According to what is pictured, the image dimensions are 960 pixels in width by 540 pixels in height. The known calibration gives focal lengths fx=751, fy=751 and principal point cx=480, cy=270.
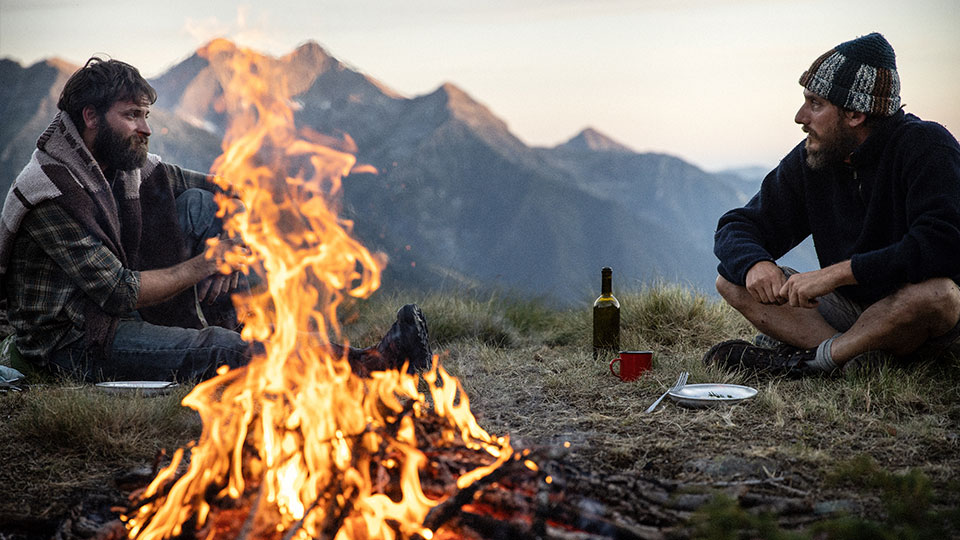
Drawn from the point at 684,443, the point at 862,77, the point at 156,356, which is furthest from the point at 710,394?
the point at 156,356

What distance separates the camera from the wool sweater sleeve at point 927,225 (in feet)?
11.0

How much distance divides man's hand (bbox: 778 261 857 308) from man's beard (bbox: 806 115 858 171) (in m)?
0.62

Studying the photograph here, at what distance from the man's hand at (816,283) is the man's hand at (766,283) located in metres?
0.11

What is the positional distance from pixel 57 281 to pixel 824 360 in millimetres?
3960

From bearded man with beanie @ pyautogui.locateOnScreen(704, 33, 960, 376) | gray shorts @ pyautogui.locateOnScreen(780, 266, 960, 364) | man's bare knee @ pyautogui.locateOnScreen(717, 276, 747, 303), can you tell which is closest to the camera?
bearded man with beanie @ pyautogui.locateOnScreen(704, 33, 960, 376)

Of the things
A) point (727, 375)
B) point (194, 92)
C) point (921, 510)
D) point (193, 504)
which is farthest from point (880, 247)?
point (194, 92)

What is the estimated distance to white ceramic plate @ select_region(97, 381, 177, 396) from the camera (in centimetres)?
360

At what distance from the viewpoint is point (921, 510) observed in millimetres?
1801

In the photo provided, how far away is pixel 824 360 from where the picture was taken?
3.83 metres

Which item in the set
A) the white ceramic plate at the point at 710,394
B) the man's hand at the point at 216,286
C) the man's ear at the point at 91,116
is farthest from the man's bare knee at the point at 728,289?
the man's ear at the point at 91,116

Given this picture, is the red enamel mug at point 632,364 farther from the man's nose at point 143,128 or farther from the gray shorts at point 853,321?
the man's nose at point 143,128

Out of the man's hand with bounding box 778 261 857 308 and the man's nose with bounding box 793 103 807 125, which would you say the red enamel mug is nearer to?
the man's hand with bounding box 778 261 857 308

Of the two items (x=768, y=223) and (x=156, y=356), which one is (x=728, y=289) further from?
(x=156, y=356)

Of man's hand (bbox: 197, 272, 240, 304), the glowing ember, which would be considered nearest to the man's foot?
the glowing ember
